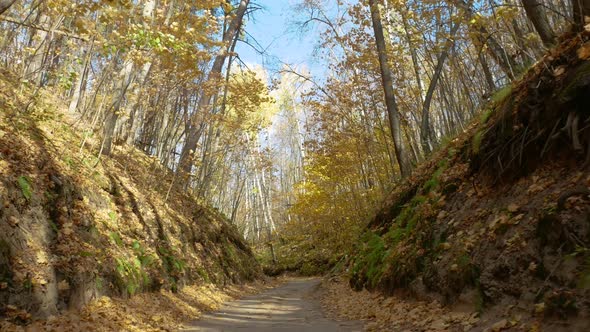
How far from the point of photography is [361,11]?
13.4 m

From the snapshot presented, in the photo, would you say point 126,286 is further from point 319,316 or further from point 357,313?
point 357,313

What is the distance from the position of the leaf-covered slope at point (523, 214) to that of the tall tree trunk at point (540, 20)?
0.68 meters

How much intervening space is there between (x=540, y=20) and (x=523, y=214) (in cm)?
290

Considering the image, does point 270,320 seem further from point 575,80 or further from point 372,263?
point 575,80

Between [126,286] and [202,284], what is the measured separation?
14.7 feet

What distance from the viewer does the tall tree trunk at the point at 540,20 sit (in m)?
5.32

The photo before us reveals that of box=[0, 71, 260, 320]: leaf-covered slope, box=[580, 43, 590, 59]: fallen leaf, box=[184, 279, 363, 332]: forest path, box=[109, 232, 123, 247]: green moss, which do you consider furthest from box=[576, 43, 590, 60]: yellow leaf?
box=[109, 232, 123, 247]: green moss

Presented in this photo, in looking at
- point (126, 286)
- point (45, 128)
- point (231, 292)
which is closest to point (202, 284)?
point (231, 292)

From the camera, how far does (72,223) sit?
6500 millimetres

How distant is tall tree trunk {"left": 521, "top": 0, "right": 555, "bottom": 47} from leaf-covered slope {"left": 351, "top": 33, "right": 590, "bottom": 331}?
684mm

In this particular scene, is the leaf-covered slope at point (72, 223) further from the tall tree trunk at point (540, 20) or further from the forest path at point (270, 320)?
the tall tree trunk at point (540, 20)

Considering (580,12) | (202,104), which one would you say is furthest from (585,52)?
(202,104)

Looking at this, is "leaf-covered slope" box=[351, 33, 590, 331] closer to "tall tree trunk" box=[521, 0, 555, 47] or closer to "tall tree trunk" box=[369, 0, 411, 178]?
"tall tree trunk" box=[521, 0, 555, 47]

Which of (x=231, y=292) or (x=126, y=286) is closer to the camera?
(x=126, y=286)
